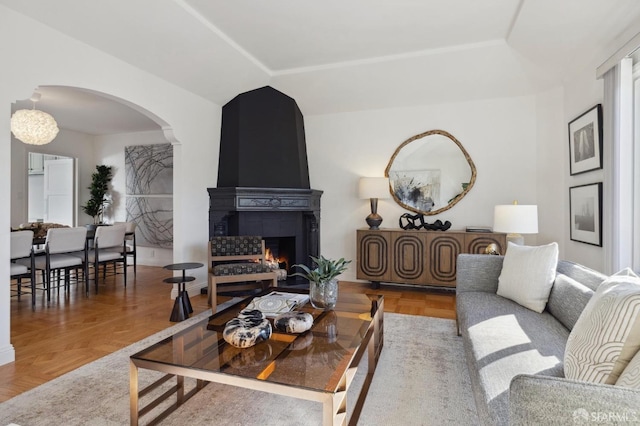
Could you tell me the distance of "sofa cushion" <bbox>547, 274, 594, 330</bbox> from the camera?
1.81m

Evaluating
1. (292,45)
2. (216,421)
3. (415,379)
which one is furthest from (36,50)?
(415,379)

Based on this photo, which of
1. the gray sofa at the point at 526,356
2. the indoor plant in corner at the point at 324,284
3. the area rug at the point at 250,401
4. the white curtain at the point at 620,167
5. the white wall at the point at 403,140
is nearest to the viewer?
the gray sofa at the point at 526,356

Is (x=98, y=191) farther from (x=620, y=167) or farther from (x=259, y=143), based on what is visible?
(x=620, y=167)

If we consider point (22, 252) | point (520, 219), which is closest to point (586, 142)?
point (520, 219)

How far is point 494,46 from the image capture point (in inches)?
143

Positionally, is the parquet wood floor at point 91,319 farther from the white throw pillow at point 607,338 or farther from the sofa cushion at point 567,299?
the white throw pillow at point 607,338

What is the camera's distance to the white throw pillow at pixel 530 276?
2.24 metres

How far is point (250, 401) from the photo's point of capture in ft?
6.31

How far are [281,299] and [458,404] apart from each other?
125 centimetres

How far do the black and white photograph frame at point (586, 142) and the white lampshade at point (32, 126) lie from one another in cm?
615

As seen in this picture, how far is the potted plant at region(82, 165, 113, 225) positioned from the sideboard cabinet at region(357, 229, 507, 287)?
5376 mm

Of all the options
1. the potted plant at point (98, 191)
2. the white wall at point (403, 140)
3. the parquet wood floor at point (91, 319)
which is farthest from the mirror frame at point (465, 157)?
the potted plant at point (98, 191)

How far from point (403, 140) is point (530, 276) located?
2964 millimetres

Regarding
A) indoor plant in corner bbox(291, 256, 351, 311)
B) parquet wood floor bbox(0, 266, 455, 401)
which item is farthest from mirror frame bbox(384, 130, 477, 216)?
indoor plant in corner bbox(291, 256, 351, 311)
